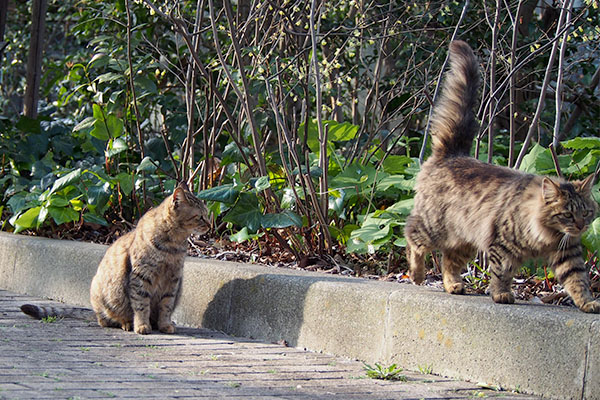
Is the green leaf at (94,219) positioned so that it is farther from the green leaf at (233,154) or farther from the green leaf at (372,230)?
the green leaf at (372,230)

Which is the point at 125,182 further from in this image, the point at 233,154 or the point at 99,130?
the point at 233,154

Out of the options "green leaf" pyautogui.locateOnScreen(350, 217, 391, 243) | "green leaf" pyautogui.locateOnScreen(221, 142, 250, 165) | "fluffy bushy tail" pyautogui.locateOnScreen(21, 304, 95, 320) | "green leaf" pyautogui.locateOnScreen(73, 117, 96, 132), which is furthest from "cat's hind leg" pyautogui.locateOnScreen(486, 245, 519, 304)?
"green leaf" pyautogui.locateOnScreen(73, 117, 96, 132)

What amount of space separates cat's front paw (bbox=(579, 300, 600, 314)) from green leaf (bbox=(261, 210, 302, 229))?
241 cm

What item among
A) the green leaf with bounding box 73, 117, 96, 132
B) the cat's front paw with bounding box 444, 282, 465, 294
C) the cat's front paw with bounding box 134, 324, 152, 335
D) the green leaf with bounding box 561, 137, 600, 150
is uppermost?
the green leaf with bounding box 561, 137, 600, 150

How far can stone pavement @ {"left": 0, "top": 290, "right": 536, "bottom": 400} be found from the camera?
400cm

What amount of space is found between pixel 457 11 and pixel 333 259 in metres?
3.85

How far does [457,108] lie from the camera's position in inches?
217

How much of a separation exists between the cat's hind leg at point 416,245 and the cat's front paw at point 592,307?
1217 mm

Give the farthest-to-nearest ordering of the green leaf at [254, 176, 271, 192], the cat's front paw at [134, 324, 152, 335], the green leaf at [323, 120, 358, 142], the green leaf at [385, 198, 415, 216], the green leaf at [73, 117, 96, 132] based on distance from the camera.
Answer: the green leaf at [73, 117, 96, 132] < the green leaf at [323, 120, 358, 142] < the green leaf at [254, 176, 271, 192] < the green leaf at [385, 198, 415, 216] < the cat's front paw at [134, 324, 152, 335]

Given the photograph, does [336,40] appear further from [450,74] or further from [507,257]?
[507,257]

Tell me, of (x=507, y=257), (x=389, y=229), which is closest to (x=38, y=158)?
(x=389, y=229)

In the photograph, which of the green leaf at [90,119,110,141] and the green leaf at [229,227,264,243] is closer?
the green leaf at [229,227,264,243]

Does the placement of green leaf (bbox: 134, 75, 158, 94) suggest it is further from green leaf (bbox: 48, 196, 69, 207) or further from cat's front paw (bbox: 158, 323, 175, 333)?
cat's front paw (bbox: 158, 323, 175, 333)

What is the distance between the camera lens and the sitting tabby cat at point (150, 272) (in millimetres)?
5848
